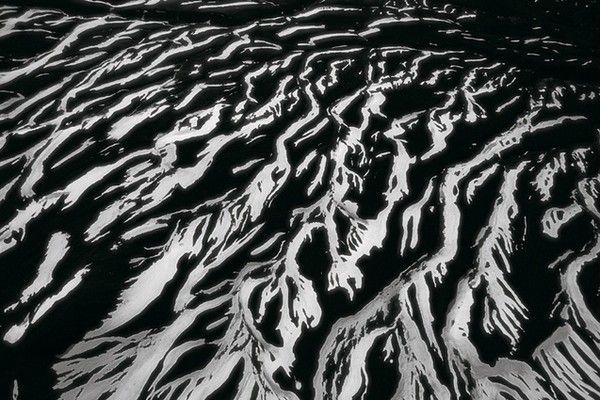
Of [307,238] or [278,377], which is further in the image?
[307,238]

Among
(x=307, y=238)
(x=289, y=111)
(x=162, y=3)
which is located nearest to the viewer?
(x=307, y=238)

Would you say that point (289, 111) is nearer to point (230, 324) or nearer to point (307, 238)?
point (307, 238)

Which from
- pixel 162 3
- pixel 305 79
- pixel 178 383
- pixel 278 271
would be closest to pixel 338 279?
pixel 278 271

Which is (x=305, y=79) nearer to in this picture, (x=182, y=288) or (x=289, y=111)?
(x=289, y=111)

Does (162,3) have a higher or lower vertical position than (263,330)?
higher

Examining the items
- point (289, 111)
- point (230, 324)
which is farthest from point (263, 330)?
point (289, 111)

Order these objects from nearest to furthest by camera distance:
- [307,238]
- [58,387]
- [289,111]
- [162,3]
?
[58,387] → [307,238] → [289,111] → [162,3]
